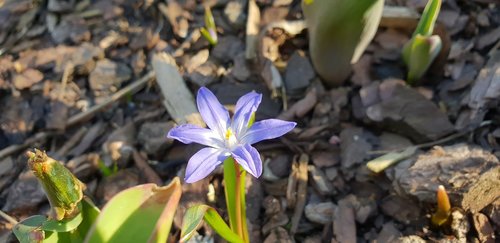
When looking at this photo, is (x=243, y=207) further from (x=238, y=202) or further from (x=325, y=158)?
(x=325, y=158)

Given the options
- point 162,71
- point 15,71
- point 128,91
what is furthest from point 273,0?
point 15,71

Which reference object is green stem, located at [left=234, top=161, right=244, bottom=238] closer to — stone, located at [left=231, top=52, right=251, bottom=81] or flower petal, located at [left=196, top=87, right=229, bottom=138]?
flower petal, located at [left=196, top=87, right=229, bottom=138]

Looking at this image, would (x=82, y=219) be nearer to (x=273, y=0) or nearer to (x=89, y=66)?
(x=89, y=66)

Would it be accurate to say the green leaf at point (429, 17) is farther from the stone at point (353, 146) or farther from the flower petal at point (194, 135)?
the flower petal at point (194, 135)

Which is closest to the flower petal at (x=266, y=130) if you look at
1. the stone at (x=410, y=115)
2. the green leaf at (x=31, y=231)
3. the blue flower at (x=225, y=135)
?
the blue flower at (x=225, y=135)

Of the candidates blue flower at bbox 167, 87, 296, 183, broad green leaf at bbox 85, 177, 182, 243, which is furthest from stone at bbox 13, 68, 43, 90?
broad green leaf at bbox 85, 177, 182, 243

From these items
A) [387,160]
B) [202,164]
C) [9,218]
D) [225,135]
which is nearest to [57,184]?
[202,164]
